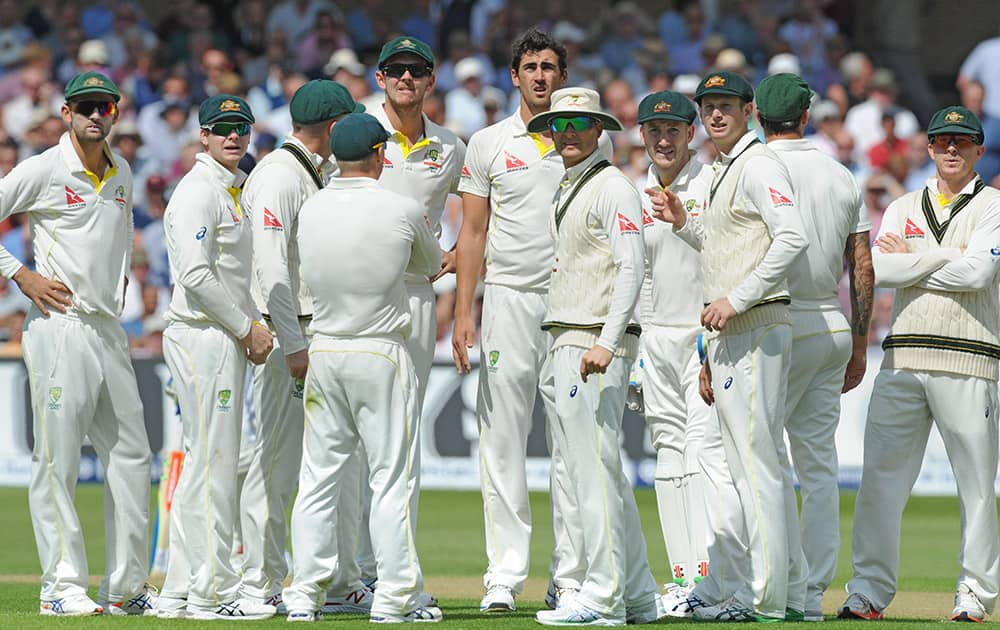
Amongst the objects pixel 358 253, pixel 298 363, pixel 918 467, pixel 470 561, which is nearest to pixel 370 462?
pixel 298 363

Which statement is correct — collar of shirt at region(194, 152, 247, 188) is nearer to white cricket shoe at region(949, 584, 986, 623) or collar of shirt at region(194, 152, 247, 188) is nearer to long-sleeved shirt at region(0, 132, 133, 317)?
long-sleeved shirt at region(0, 132, 133, 317)

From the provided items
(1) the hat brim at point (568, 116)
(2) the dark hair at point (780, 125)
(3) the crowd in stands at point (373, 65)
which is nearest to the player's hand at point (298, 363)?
(1) the hat brim at point (568, 116)

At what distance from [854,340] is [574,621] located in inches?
88.3

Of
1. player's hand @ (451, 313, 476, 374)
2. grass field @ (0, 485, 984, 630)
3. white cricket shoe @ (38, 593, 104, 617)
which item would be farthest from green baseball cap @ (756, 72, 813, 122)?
white cricket shoe @ (38, 593, 104, 617)

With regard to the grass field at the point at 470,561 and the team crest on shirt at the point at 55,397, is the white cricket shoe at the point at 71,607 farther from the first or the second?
the team crest on shirt at the point at 55,397

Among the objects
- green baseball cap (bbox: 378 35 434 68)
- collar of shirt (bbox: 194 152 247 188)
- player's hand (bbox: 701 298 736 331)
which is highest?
green baseball cap (bbox: 378 35 434 68)

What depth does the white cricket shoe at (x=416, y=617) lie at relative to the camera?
783 cm

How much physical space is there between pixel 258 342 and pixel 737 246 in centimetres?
250

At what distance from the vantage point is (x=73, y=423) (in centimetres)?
860

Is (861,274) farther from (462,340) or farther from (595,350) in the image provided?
(462,340)

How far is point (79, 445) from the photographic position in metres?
8.66

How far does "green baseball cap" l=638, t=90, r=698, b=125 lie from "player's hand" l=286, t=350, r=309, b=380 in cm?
226

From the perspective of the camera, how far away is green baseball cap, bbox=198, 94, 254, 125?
848 cm

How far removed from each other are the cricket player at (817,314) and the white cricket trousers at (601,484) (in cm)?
95
